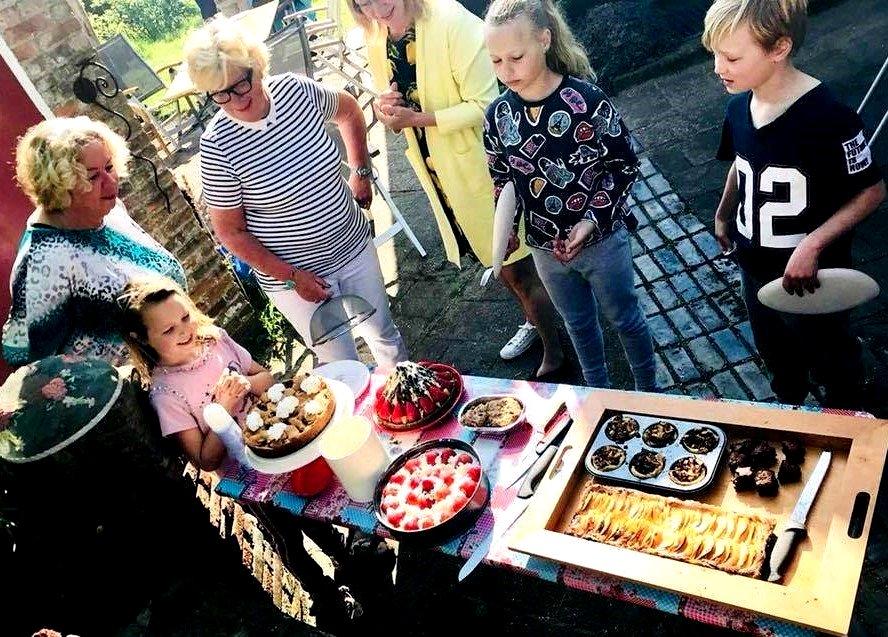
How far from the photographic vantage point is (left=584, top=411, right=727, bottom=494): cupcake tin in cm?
183

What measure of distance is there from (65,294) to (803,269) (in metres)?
2.81

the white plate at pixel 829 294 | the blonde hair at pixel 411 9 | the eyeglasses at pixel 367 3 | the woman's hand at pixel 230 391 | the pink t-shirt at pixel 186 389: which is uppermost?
the eyeglasses at pixel 367 3

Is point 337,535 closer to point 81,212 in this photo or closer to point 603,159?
point 81,212

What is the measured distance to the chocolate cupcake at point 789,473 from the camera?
172cm

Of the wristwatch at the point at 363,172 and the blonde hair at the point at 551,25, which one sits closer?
the blonde hair at the point at 551,25

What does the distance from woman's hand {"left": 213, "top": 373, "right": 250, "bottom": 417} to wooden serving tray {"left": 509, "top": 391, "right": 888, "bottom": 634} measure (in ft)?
4.25

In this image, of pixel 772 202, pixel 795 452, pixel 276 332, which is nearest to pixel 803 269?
pixel 772 202

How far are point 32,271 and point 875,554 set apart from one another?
356cm

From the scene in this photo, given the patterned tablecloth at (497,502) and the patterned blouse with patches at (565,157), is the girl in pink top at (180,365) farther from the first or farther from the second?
the patterned blouse with patches at (565,157)

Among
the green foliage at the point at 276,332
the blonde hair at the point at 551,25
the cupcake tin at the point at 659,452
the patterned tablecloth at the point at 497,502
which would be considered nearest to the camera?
the patterned tablecloth at the point at 497,502

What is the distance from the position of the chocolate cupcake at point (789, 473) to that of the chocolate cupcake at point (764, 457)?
47mm

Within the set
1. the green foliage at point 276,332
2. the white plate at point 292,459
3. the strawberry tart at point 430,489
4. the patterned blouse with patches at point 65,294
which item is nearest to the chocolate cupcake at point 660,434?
the strawberry tart at point 430,489

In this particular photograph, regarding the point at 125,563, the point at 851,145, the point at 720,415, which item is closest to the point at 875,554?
the point at 720,415

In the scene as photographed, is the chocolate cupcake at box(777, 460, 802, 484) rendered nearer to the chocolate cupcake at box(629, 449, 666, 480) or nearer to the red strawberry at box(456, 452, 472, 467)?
the chocolate cupcake at box(629, 449, 666, 480)
